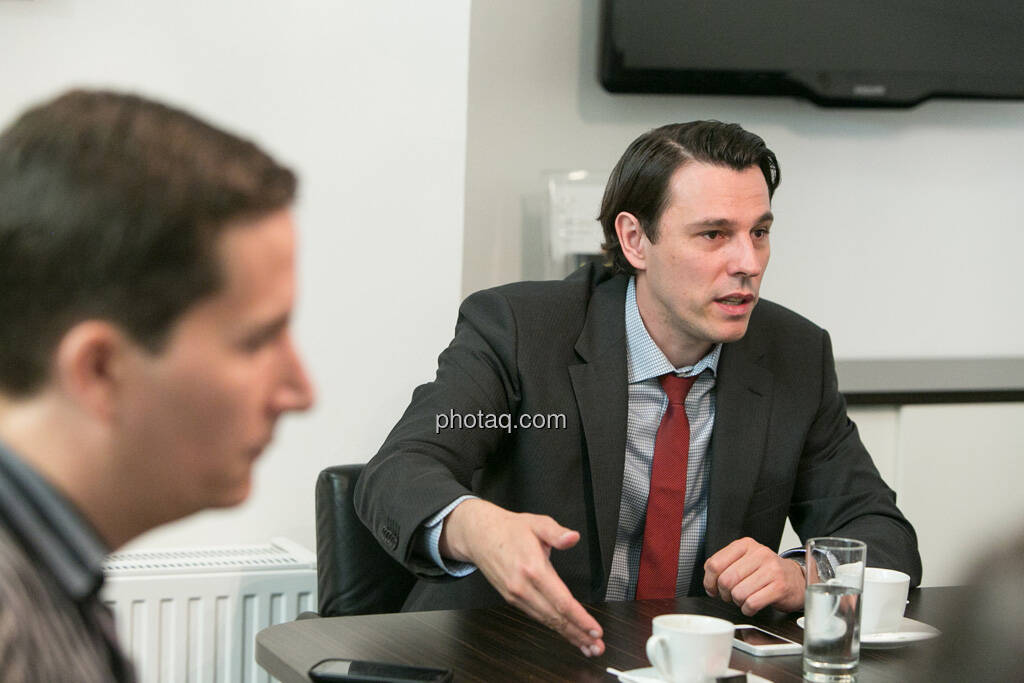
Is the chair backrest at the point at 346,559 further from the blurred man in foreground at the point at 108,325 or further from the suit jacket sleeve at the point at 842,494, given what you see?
the blurred man in foreground at the point at 108,325

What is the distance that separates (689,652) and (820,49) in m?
2.37

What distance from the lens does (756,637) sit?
1438 millimetres

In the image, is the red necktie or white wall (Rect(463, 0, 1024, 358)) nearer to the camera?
the red necktie

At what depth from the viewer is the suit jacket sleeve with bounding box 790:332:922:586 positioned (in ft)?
6.13

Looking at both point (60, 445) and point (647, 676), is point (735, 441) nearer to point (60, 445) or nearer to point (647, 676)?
point (647, 676)

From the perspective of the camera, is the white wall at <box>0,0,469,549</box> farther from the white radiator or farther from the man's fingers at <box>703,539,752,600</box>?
the man's fingers at <box>703,539,752,600</box>

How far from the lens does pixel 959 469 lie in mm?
3213

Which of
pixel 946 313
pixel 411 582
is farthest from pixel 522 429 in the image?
pixel 946 313

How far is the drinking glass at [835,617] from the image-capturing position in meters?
1.27

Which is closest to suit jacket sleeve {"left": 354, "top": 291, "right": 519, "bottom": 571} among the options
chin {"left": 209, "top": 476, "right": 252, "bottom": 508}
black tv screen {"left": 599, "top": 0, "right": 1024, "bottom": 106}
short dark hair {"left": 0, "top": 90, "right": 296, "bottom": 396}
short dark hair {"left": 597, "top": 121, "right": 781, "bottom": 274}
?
short dark hair {"left": 597, "top": 121, "right": 781, "bottom": 274}

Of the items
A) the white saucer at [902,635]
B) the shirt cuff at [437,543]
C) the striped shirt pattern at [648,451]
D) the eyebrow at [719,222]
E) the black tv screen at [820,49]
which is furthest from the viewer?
the black tv screen at [820,49]

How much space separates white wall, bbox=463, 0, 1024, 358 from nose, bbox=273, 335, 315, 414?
2.33 m

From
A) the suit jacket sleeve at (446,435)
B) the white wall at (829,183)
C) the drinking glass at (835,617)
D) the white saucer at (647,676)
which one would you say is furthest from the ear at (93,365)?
the white wall at (829,183)

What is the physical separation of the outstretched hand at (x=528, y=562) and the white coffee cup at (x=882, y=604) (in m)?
0.33
